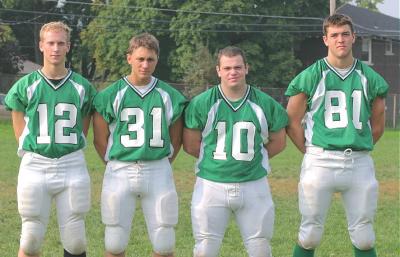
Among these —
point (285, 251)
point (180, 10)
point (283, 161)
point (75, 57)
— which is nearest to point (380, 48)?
point (180, 10)

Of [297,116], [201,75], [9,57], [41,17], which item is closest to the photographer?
[297,116]

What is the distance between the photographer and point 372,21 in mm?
43156

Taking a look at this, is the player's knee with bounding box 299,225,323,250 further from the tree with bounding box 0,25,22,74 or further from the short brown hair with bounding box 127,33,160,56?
the tree with bounding box 0,25,22,74

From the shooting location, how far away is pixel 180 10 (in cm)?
3941

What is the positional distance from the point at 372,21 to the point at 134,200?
4005 cm

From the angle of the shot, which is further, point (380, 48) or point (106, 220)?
point (380, 48)

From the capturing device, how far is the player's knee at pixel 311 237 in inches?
209

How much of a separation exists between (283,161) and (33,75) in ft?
36.2

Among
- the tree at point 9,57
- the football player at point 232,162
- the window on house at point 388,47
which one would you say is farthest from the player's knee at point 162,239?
the window on house at point 388,47

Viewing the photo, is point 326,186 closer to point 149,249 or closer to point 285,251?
point 285,251

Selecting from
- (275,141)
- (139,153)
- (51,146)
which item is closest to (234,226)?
(275,141)

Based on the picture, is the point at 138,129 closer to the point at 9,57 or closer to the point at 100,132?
the point at 100,132

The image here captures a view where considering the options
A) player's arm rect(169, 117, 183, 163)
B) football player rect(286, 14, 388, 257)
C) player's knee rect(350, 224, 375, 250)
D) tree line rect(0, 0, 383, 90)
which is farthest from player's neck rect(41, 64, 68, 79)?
tree line rect(0, 0, 383, 90)

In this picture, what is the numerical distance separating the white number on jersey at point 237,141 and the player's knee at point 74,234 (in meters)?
1.06
